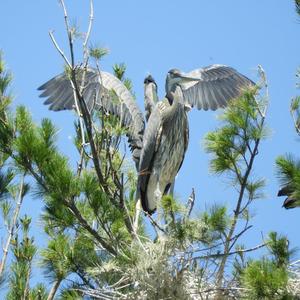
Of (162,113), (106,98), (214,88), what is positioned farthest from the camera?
(214,88)

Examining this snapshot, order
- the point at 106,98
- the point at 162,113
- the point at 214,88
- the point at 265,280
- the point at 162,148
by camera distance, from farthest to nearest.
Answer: the point at 214,88 → the point at 162,113 → the point at 162,148 → the point at 106,98 → the point at 265,280

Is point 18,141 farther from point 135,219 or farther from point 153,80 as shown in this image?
point 153,80

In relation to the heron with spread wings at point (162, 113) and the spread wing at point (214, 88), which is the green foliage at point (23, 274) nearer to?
the heron with spread wings at point (162, 113)

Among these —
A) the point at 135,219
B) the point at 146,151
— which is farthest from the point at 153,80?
the point at 135,219

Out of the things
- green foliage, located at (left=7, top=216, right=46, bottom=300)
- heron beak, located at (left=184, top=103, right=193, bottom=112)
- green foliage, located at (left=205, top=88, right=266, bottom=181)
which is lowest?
green foliage, located at (left=7, top=216, right=46, bottom=300)

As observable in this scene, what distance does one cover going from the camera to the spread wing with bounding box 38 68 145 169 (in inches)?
315

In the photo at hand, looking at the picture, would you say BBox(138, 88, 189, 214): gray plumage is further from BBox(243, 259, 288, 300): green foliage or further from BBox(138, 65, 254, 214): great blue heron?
BBox(243, 259, 288, 300): green foliage

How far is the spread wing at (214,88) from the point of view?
28.7 feet

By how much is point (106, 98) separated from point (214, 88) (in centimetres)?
162

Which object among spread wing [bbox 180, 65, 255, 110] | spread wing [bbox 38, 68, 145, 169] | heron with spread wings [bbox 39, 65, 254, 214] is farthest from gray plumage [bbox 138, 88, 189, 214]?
spread wing [bbox 180, 65, 255, 110]

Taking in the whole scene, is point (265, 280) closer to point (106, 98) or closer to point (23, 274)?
point (23, 274)

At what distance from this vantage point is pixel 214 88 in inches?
346

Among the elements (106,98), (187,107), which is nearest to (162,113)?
(187,107)

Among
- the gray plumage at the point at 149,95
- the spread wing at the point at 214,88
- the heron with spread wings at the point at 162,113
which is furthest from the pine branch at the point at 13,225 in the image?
the spread wing at the point at 214,88
